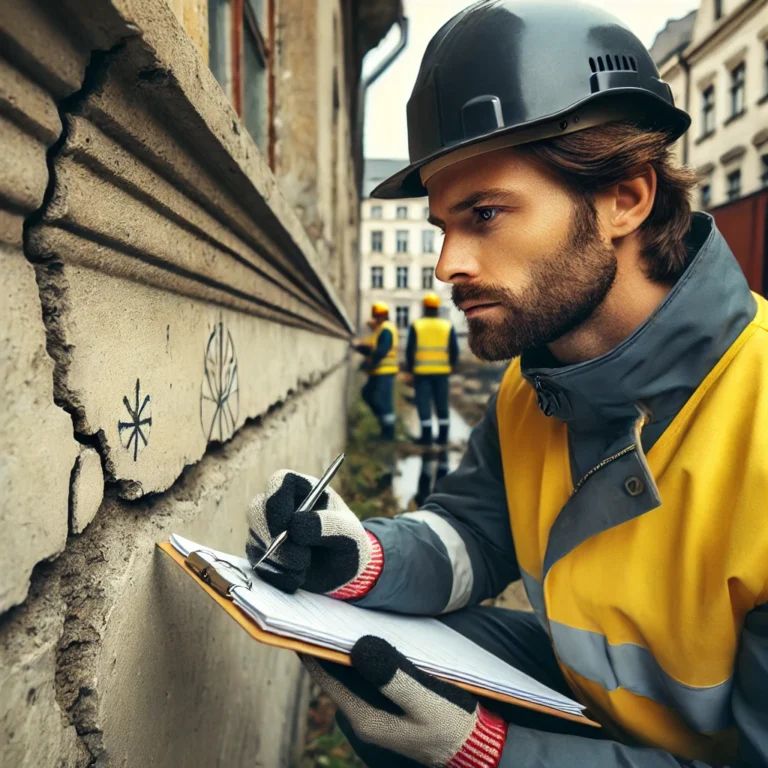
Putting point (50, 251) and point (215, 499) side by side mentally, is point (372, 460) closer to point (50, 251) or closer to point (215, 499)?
point (215, 499)

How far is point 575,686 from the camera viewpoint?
1.49m

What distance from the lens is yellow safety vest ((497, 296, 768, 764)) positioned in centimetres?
113

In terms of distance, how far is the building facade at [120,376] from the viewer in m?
0.65

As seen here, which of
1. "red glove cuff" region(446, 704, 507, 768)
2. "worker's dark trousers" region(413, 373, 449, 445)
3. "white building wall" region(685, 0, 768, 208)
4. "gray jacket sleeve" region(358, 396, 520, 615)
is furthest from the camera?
"white building wall" region(685, 0, 768, 208)

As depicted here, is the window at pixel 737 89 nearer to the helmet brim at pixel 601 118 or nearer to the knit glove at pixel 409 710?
the helmet brim at pixel 601 118

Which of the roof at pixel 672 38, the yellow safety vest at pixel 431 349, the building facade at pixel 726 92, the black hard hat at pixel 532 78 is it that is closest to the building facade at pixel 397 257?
the roof at pixel 672 38

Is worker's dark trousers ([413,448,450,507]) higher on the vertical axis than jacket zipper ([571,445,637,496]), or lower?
lower

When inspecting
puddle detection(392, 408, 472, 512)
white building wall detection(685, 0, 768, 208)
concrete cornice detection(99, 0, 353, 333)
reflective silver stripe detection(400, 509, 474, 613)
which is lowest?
puddle detection(392, 408, 472, 512)

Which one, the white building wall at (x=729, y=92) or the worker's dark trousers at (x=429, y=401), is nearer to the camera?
the worker's dark trousers at (x=429, y=401)

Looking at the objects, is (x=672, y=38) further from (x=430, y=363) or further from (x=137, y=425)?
(x=137, y=425)

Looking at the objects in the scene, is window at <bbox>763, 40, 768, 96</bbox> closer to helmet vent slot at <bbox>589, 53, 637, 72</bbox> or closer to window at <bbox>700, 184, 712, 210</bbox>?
window at <bbox>700, 184, 712, 210</bbox>

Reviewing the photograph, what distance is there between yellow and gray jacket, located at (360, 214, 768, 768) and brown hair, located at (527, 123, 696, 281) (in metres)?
0.10

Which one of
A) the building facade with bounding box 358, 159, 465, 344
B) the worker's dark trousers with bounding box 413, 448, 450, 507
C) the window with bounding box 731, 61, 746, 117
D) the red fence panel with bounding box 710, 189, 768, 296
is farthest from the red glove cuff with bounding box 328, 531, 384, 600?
the building facade with bounding box 358, 159, 465, 344

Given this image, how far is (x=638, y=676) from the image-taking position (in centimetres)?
130
